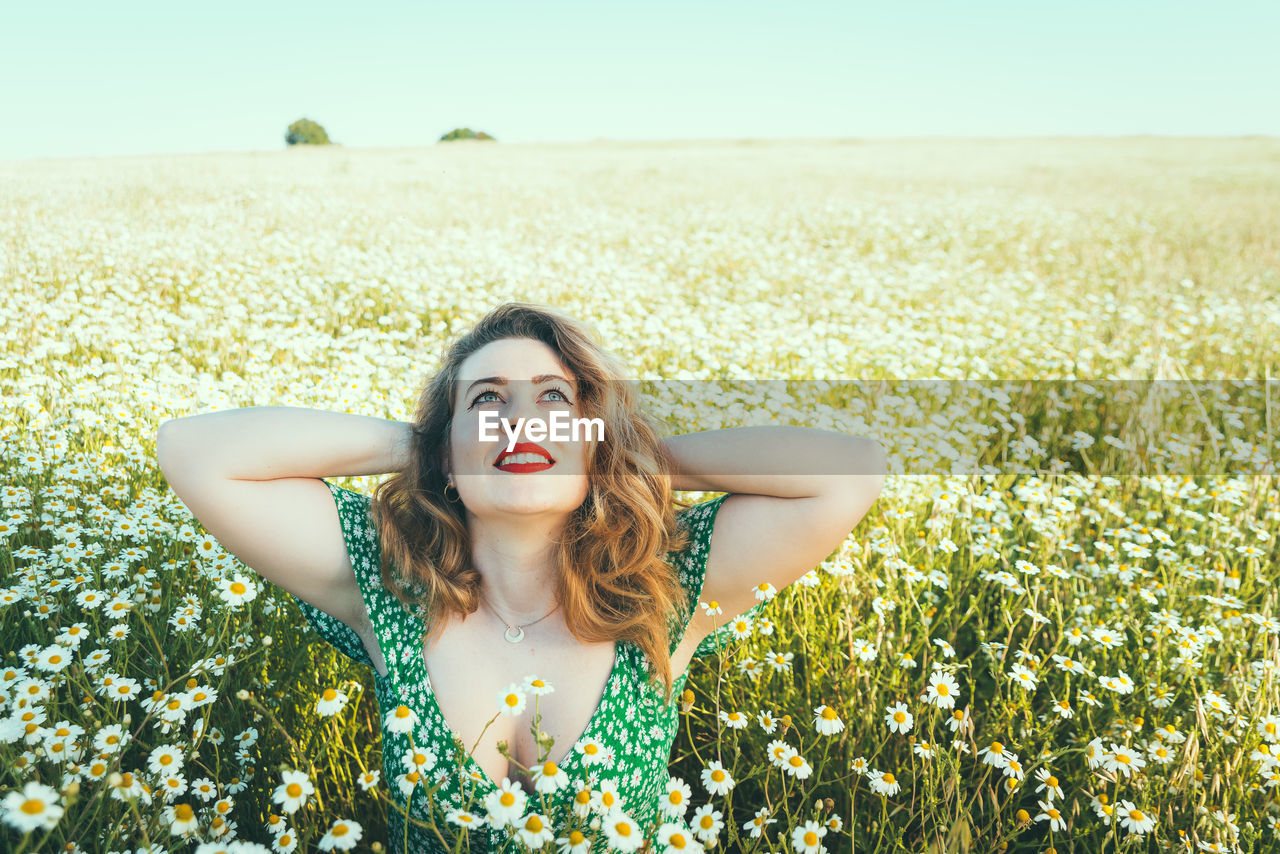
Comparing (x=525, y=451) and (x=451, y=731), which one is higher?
(x=525, y=451)

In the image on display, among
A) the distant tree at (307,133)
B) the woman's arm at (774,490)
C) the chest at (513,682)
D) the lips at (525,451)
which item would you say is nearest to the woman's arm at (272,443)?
the lips at (525,451)

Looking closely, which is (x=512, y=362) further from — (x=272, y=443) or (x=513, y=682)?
(x=513, y=682)

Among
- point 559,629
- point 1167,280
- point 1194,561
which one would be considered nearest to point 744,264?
point 1167,280

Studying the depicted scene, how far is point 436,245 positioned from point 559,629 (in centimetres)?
808

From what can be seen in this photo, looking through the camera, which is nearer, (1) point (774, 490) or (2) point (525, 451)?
(2) point (525, 451)

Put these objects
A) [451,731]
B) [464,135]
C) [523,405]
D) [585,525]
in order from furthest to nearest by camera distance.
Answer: [464,135], [585,525], [523,405], [451,731]

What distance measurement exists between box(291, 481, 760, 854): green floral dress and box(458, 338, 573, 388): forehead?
0.45m

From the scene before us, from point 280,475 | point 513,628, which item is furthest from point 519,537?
point 280,475

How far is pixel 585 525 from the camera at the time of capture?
189 cm

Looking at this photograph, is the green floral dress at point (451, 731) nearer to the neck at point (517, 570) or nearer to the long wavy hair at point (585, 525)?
the long wavy hair at point (585, 525)

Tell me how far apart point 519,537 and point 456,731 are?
438 mm

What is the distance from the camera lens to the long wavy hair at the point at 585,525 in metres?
1.81

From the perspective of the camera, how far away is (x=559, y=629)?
1850mm

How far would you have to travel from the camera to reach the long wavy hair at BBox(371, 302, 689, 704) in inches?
71.2
